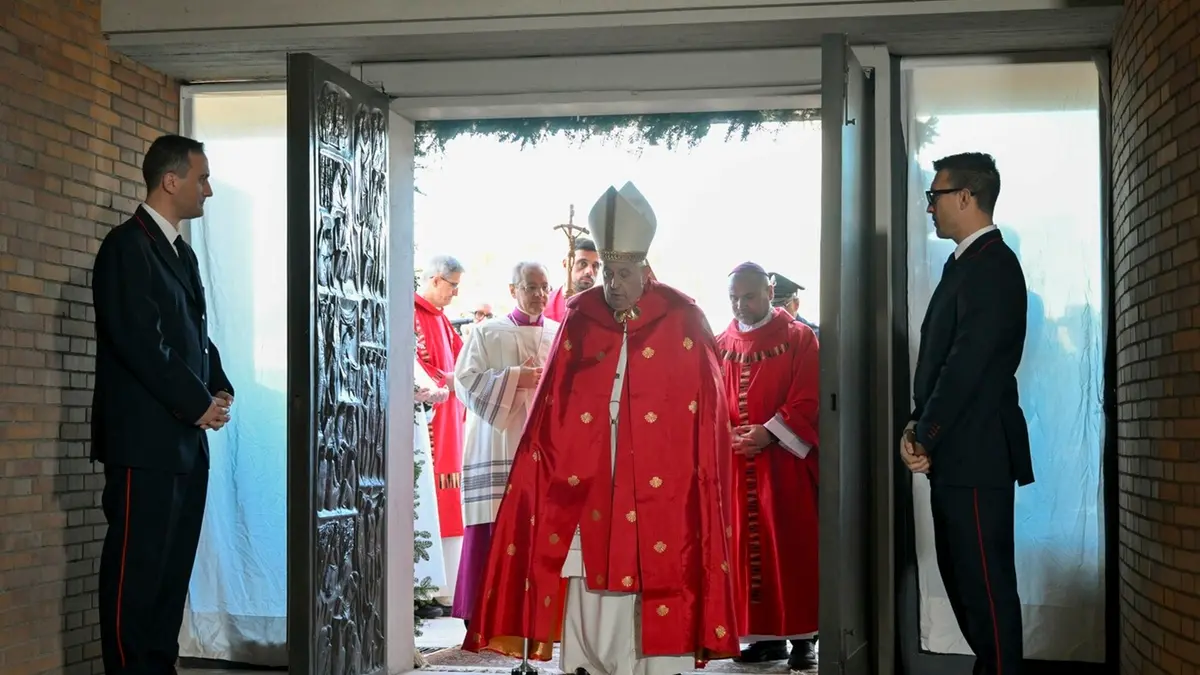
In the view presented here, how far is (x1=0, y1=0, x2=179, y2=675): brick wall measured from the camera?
5.09 meters

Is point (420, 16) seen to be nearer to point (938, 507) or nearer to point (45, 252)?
point (45, 252)

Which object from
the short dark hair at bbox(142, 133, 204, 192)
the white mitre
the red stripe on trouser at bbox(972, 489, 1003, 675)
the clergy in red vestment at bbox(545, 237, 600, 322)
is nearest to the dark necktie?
the short dark hair at bbox(142, 133, 204, 192)

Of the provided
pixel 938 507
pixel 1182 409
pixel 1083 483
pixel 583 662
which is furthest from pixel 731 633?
pixel 1182 409

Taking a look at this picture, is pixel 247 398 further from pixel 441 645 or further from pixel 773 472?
pixel 773 472

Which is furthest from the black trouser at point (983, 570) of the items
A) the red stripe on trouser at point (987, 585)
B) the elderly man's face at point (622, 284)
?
the elderly man's face at point (622, 284)

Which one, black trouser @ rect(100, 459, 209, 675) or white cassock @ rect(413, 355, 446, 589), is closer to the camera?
black trouser @ rect(100, 459, 209, 675)

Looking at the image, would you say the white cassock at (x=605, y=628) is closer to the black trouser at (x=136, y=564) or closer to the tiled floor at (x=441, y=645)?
the tiled floor at (x=441, y=645)

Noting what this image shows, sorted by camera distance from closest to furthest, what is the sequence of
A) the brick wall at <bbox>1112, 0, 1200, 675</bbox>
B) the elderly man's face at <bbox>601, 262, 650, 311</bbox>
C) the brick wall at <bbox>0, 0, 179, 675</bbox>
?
the brick wall at <bbox>1112, 0, 1200, 675</bbox> → the brick wall at <bbox>0, 0, 179, 675</bbox> → the elderly man's face at <bbox>601, 262, 650, 311</bbox>

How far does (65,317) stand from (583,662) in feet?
7.90

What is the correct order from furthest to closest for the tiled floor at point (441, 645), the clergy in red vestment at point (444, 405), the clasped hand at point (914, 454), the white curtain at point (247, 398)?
the clergy in red vestment at point (444, 405), the white curtain at point (247, 398), the tiled floor at point (441, 645), the clasped hand at point (914, 454)

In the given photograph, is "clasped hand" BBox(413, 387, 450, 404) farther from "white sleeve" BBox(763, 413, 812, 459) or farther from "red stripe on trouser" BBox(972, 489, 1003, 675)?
"red stripe on trouser" BBox(972, 489, 1003, 675)

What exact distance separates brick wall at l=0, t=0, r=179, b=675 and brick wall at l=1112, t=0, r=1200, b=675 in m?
3.89

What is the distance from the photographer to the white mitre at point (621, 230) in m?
5.59

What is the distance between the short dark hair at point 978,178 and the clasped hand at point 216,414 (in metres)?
2.64
